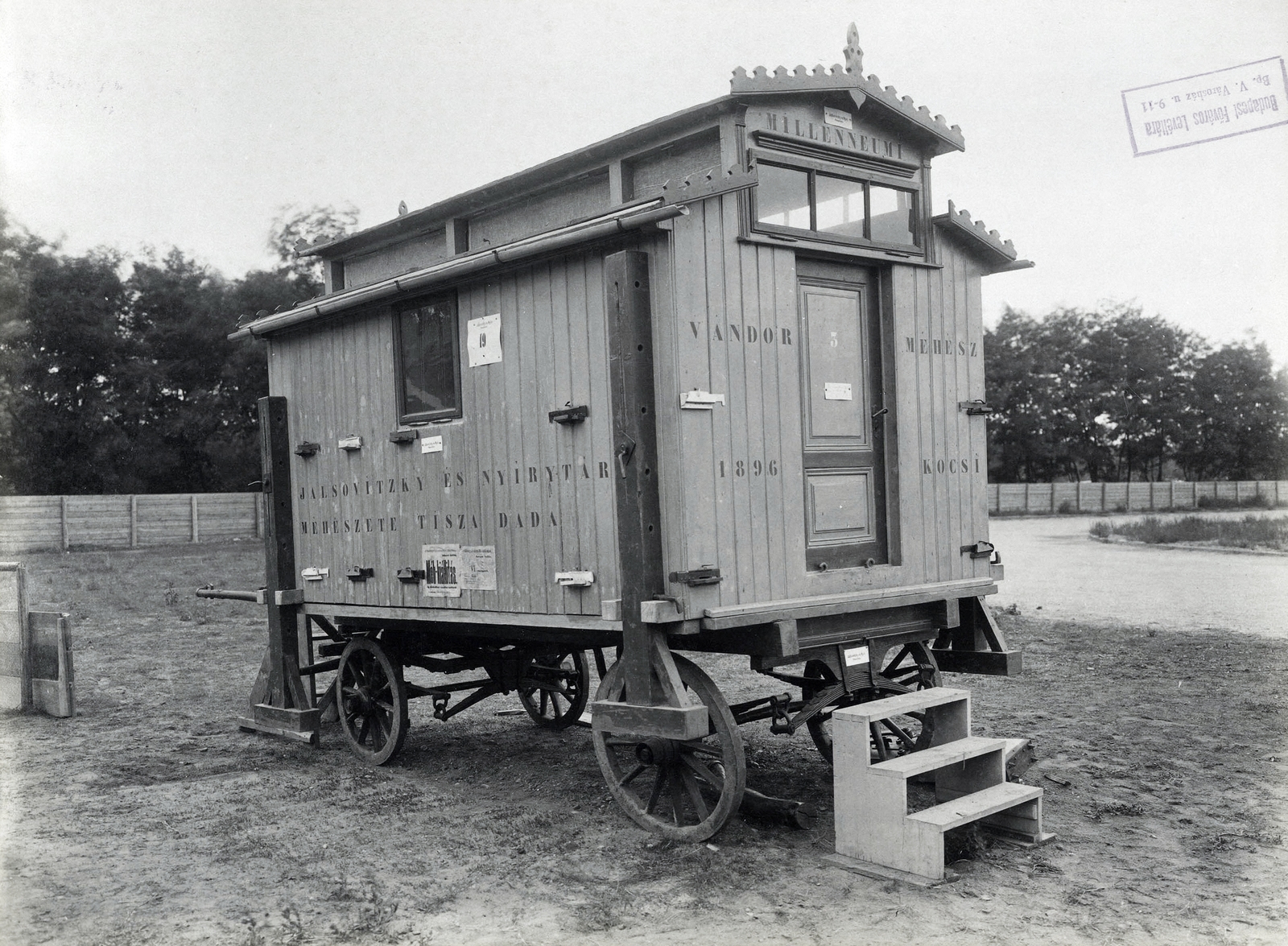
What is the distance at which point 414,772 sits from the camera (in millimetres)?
7762

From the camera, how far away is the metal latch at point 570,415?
615 cm

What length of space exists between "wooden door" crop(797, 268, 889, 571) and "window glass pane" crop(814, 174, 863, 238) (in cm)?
28

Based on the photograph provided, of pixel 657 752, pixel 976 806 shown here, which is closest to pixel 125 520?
pixel 657 752

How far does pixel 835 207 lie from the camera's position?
21.1 ft

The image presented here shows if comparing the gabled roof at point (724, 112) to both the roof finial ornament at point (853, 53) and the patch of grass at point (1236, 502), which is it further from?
the patch of grass at point (1236, 502)

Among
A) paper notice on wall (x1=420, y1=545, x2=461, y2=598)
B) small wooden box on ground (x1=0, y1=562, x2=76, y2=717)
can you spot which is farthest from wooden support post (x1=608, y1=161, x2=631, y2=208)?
small wooden box on ground (x1=0, y1=562, x2=76, y2=717)

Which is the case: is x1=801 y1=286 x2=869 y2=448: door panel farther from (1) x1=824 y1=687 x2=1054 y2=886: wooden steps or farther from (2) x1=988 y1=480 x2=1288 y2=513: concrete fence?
(2) x1=988 y1=480 x2=1288 y2=513: concrete fence

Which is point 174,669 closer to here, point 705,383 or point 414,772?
Answer: point 414,772

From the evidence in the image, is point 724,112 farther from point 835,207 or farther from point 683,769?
point 683,769

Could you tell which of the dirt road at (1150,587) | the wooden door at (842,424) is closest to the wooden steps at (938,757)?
the wooden door at (842,424)

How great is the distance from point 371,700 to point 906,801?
4.16 m

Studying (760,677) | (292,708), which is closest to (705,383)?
(292,708)

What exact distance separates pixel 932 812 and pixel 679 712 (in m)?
1.30

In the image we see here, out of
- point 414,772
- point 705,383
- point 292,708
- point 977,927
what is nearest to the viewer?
point 977,927
